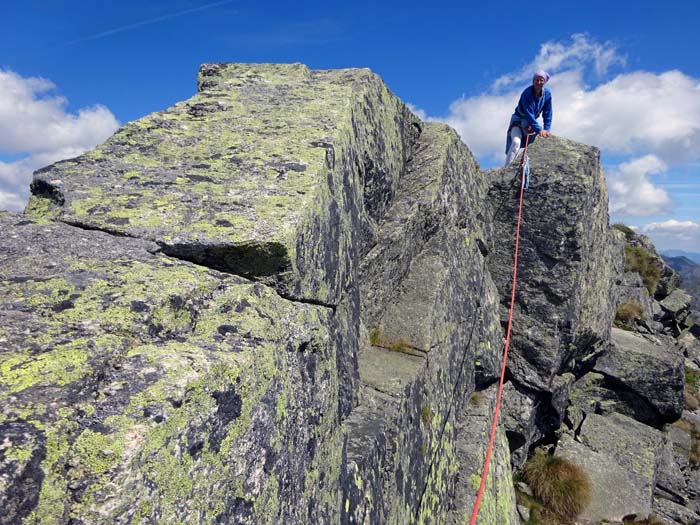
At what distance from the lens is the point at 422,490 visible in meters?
7.10

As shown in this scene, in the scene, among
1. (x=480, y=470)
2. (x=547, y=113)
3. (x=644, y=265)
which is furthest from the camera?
(x=644, y=265)

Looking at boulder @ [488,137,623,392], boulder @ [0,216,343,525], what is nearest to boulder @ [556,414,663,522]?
boulder @ [488,137,623,392]

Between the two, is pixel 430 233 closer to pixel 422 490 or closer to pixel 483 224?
pixel 483 224

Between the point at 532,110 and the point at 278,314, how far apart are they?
12563 millimetres

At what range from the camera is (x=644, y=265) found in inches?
1229

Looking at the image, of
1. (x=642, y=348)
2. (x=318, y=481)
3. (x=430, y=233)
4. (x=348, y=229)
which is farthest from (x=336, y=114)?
(x=642, y=348)

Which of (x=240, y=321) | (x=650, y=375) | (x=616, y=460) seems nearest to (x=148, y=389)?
(x=240, y=321)

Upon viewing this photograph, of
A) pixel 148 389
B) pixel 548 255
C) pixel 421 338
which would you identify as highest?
pixel 548 255

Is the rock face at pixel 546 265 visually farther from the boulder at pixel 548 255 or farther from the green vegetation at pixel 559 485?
the green vegetation at pixel 559 485

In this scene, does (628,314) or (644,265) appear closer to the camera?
(628,314)

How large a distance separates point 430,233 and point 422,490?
15.4 feet

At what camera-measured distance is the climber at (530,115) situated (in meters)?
14.0

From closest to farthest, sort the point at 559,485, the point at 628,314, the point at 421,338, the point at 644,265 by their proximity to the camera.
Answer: the point at 421,338 < the point at 559,485 < the point at 628,314 < the point at 644,265

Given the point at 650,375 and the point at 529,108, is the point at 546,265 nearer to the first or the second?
the point at 529,108
